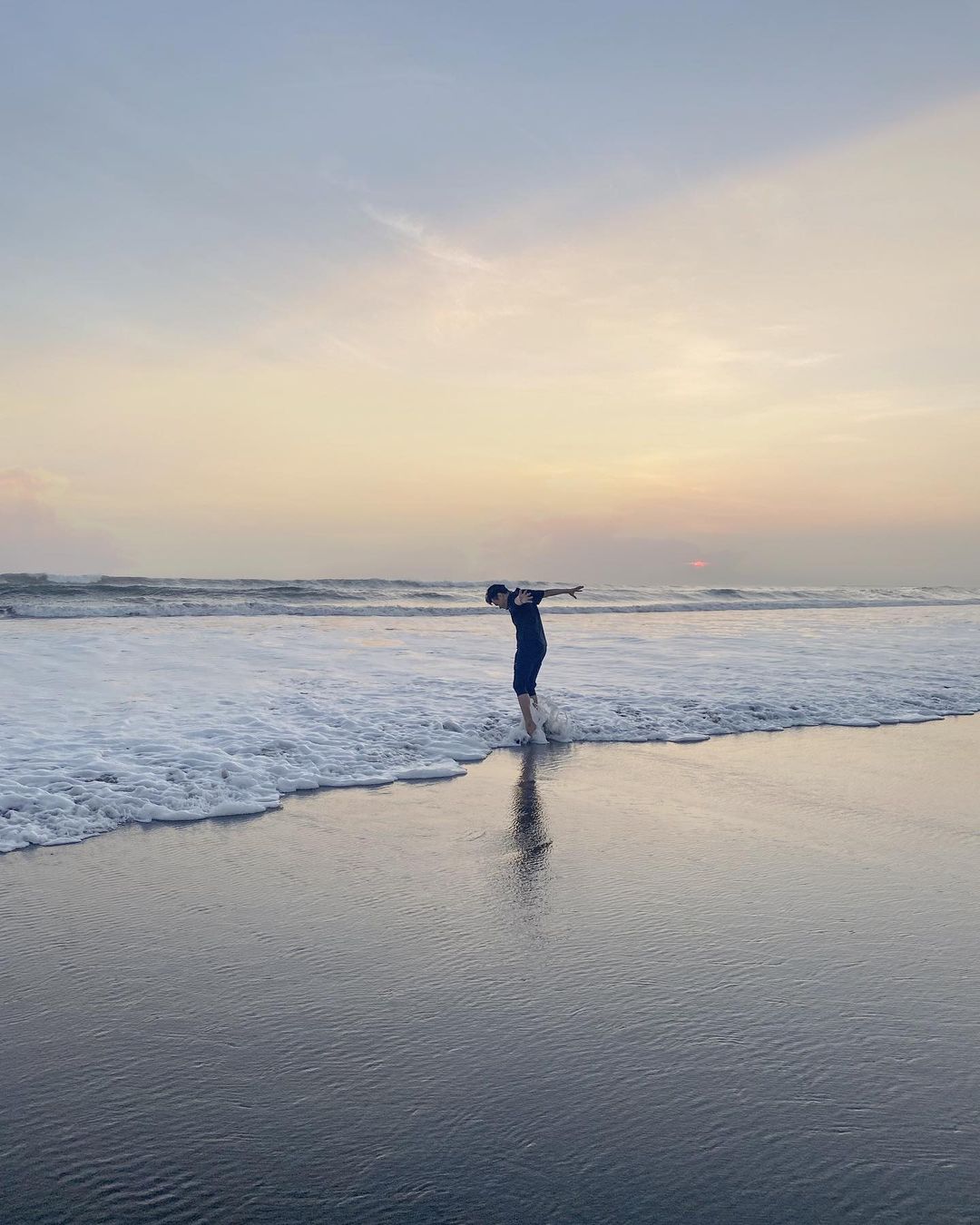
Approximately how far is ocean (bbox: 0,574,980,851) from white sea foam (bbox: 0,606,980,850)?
3 centimetres

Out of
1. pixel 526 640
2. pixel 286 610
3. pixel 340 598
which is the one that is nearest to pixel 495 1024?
pixel 526 640

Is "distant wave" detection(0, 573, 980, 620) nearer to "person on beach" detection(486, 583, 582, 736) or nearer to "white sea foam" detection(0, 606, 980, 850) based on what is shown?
"white sea foam" detection(0, 606, 980, 850)

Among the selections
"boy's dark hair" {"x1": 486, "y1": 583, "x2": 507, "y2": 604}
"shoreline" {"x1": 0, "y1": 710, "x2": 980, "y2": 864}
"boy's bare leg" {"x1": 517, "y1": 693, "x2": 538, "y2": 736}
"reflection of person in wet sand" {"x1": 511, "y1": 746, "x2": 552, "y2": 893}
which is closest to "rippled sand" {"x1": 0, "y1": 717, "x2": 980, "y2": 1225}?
"reflection of person in wet sand" {"x1": 511, "y1": 746, "x2": 552, "y2": 893}

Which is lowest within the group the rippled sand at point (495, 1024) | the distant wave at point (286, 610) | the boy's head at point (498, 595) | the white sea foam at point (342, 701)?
the rippled sand at point (495, 1024)

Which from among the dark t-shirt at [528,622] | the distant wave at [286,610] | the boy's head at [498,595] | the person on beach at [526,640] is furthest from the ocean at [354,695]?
the distant wave at [286,610]

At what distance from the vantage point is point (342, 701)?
11.2 m

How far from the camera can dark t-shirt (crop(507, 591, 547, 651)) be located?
1002cm

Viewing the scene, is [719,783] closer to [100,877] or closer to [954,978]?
[954,978]

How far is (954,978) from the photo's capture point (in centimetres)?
394

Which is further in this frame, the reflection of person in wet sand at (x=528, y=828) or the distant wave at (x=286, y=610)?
the distant wave at (x=286, y=610)

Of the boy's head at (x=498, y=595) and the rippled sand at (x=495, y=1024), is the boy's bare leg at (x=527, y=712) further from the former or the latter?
the rippled sand at (x=495, y=1024)

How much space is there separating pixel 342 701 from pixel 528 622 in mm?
2616

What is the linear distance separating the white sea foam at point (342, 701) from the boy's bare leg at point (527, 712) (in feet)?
0.47

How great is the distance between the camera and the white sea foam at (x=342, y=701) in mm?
7336
